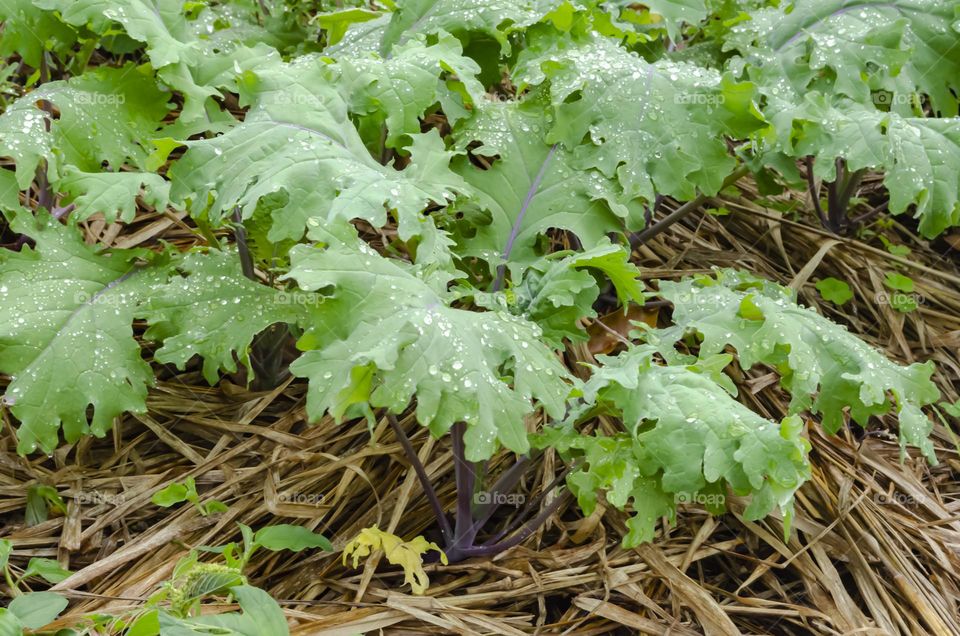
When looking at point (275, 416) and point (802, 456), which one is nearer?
point (802, 456)

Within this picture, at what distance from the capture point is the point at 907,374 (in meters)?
1.91

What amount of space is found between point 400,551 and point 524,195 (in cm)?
89

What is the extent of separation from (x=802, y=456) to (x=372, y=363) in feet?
2.34

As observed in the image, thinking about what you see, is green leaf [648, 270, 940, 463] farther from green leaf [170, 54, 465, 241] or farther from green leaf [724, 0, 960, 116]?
green leaf [724, 0, 960, 116]

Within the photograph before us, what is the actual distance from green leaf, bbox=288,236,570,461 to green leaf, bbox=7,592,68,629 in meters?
0.60

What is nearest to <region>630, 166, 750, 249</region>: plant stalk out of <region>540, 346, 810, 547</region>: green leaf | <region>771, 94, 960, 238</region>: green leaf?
<region>771, 94, 960, 238</region>: green leaf

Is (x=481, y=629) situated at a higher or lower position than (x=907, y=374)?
lower

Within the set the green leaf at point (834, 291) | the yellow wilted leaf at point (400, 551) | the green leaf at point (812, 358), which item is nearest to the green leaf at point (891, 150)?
the green leaf at point (812, 358)

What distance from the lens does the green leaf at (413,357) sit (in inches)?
54.7

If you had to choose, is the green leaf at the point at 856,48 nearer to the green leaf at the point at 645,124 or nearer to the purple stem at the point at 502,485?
the green leaf at the point at 645,124

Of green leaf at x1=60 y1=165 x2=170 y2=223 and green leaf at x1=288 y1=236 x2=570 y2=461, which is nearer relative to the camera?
green leaf at x1=288 y1=236 x2=570 y2=461

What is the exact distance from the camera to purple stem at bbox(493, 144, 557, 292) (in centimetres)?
210

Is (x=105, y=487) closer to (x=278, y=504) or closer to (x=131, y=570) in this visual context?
(x=131, y=570)

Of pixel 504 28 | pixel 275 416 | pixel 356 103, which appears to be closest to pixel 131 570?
pixel 275 416
